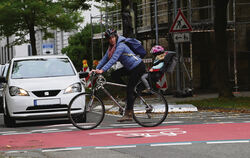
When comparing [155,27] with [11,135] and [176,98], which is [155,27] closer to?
[176,98]

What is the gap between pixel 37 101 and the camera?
1205 centimetres

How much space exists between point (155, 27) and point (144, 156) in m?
18.0

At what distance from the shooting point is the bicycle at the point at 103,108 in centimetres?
1085

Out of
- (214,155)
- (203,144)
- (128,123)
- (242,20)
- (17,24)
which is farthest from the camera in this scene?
(17,24)

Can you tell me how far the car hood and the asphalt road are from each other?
804 millimetres

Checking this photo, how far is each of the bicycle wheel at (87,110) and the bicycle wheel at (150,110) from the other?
0.65m

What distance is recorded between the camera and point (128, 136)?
9523 millimetres

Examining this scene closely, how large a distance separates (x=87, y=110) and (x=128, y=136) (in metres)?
1.75

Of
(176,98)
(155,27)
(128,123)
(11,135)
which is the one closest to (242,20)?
(155,27)

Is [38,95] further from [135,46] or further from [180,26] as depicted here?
[180,26]

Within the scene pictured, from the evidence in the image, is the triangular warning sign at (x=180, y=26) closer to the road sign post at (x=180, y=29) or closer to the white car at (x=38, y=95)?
the road sign post at (x=180, y=29)

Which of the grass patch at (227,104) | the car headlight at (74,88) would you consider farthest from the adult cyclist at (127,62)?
the grass patch at (227,104)

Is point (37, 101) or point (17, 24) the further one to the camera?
point (17, 24)

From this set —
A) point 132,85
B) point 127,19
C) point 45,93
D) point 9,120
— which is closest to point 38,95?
point 45,93
